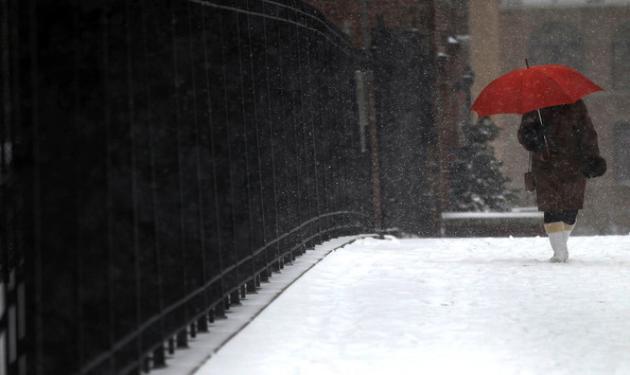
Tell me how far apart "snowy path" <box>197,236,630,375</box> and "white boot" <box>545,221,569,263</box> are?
0.26 metres

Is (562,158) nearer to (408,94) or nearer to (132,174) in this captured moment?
(132,174)

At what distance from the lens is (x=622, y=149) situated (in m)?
48.5

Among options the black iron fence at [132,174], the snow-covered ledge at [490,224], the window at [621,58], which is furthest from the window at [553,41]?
the black iron fence at [132,174]

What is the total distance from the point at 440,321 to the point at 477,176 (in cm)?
1729

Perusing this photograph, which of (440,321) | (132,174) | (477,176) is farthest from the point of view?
(477,176)

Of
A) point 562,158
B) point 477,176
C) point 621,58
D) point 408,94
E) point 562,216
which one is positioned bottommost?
point 562,216

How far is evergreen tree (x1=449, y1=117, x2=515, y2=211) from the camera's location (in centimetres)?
2383

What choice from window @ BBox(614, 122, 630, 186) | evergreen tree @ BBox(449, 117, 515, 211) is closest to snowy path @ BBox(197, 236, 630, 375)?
evergreen tree @ BBox(449, 117, 515, 211)

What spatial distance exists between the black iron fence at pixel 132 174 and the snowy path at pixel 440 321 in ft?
1.33

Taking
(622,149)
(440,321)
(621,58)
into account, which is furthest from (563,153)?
(621,58)

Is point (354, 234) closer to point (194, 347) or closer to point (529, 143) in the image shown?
point (529, 143)

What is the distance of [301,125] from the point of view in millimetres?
10648

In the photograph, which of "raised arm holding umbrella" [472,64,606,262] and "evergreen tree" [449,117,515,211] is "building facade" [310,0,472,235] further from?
"raised arm holding umbrella" [472,64,606,262]

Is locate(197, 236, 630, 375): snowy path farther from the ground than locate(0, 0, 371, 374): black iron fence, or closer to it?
closer to it
